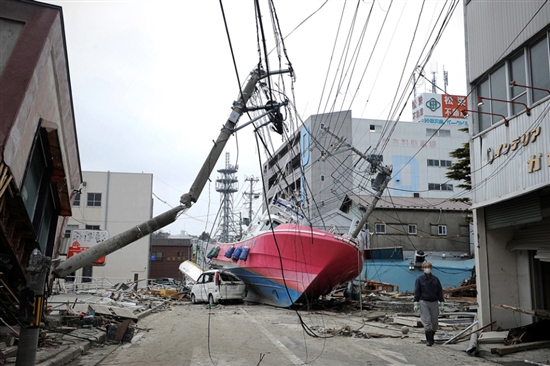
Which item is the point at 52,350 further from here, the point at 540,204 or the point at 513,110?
the point at 513,110

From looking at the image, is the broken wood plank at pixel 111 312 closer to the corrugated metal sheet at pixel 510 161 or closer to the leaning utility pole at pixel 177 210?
the leaning utility pole at pixel 177 210

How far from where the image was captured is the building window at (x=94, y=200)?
46.3 metres

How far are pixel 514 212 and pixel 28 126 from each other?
32.1ft

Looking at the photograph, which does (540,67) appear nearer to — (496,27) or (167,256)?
(496,27)

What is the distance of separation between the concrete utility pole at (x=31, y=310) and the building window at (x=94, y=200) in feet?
140

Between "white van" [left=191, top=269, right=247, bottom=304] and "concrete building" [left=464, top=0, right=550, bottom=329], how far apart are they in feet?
44.6

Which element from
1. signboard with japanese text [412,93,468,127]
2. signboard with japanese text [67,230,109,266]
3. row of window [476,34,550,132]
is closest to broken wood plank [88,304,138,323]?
signboard with japanese text [67,230,109,266]

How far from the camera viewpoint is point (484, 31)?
11789mm

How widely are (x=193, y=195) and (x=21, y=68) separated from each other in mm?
3624

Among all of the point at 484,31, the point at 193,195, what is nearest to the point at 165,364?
the point at 193,195

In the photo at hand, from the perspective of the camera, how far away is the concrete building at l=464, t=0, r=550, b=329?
964 centimetres

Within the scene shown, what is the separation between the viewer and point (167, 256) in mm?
54344

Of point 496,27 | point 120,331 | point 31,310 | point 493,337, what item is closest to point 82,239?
point 120,331

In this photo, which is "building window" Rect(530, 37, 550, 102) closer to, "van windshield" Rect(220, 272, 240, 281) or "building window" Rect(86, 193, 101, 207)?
"van windshield" Rect(220, 272, 240, 281)
